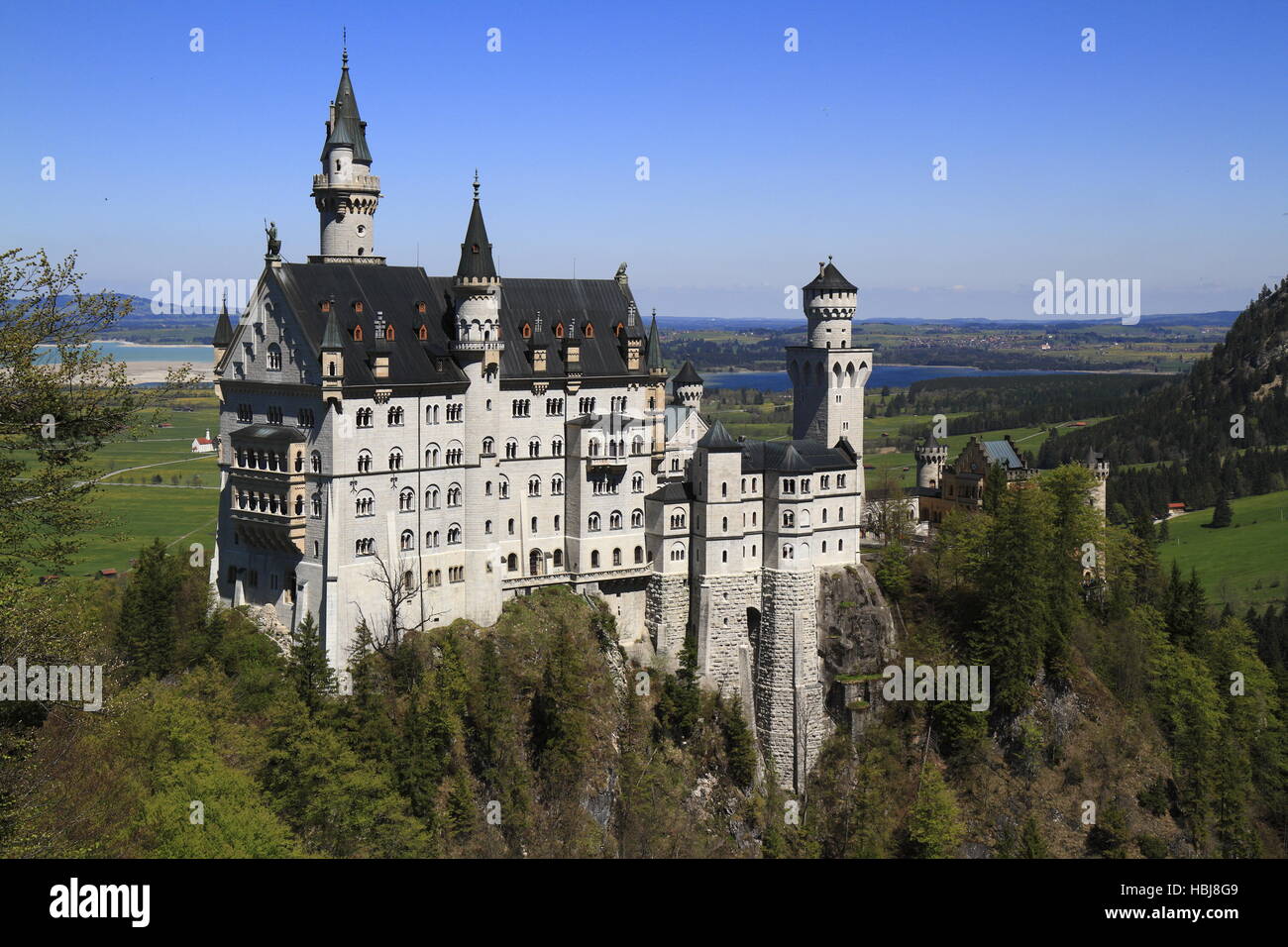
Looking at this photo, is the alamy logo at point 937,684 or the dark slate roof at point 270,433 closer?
the dark slate roof at point 270,433

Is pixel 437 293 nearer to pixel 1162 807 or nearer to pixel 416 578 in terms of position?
pixel 416 578

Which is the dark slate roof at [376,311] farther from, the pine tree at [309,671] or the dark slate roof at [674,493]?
the dark slate roof at [674,493]

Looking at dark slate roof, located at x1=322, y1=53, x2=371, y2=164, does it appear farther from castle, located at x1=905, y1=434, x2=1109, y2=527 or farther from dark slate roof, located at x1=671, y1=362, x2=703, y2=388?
castle, located at x1=905, y1=434, x2=1109, y2=527
